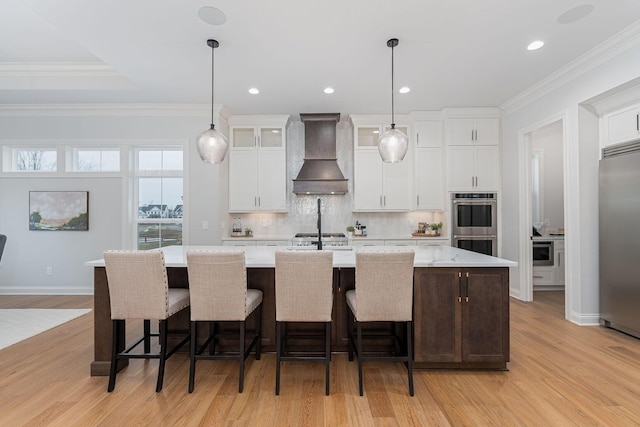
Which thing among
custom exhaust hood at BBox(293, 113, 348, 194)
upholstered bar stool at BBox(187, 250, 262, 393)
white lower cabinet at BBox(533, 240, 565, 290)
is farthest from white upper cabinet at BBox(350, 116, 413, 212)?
upholstered bar stool at BBox(187, 250, 262, 393)

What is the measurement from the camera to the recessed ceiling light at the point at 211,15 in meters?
2.57

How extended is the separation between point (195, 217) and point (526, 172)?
15.6 ft

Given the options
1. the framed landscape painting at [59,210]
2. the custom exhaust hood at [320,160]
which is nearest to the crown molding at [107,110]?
the framed landscape painting at [59,210]

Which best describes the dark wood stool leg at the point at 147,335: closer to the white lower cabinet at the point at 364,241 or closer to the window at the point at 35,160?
the white lower cabinet at the point at 364,241

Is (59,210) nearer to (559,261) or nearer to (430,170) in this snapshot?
(430,170)

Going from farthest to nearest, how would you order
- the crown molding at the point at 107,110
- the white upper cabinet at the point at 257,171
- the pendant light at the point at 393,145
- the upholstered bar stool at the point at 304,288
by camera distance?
the white upper cabinet at the point at 257,171, the crown molding at the point at 107,110, the pendant light at the point at 393,145, the upholstered bar stool at the point at 304,288

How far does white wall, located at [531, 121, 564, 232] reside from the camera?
5.72 metres

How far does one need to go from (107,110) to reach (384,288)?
16.1 ft

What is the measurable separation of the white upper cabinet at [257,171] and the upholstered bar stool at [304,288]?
3.13m

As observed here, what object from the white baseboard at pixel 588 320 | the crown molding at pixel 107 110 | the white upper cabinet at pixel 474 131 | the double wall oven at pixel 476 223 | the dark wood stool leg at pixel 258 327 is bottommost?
the white baseboard at pixel 588 320

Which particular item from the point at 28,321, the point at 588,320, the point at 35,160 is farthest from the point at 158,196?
the point at 588,320

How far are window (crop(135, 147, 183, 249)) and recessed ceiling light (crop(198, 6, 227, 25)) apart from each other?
2.66 m

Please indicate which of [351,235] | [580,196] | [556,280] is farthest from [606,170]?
[351,235]

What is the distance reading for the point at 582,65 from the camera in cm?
341
